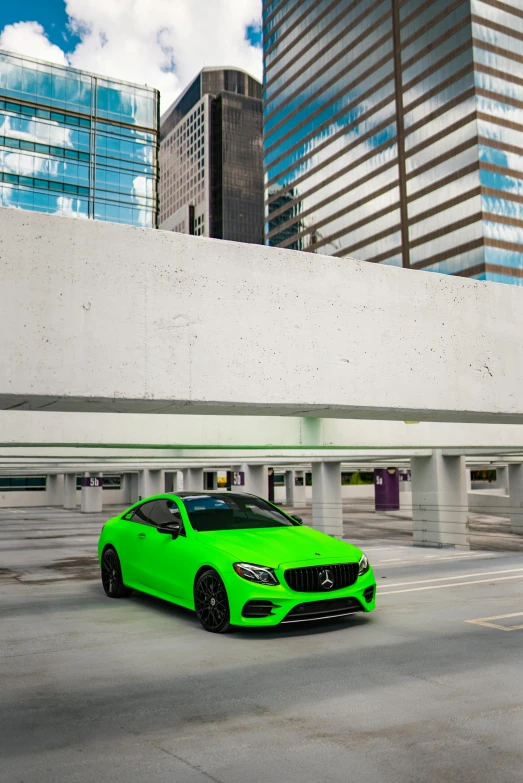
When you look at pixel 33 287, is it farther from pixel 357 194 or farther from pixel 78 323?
pixel 357 194

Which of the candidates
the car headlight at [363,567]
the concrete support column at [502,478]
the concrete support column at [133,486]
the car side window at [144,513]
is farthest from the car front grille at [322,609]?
the concrete support column at [502,478]

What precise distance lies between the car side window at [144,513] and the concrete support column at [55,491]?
51.7 meters

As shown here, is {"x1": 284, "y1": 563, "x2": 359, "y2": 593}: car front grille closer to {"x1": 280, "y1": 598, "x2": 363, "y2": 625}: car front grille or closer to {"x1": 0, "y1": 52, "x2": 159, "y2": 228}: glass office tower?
{"x1": 280, "y1": 598, "x2": 363, "y2": 625}: car front grille

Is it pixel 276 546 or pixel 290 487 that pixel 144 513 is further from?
pixel 290 487

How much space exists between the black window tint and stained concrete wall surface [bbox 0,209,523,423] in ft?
3.73

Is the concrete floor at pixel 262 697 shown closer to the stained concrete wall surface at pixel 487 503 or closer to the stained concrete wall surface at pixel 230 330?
the stained concrete wall surface at pixel 230 330

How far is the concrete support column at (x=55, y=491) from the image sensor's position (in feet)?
190

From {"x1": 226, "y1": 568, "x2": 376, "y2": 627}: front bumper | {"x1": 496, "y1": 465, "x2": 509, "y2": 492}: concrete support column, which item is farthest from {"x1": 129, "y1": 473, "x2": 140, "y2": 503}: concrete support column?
{"x1": 226, "y1": 568, "x2": 376, "y2": 627}: front bumper

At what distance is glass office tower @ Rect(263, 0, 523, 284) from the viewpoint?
85.1 meters

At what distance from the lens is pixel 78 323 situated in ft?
22.5

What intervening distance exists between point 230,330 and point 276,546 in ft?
7.49

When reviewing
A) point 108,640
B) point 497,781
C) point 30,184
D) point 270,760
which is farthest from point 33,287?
point 30,184

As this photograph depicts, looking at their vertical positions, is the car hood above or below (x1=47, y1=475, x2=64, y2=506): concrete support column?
above

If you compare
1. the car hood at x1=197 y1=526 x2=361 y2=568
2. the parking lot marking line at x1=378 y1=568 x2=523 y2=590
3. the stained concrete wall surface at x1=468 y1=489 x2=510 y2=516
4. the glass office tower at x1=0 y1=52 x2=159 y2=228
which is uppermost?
the glass office tower at x1=0 y1=52 x2=159 y2=228
